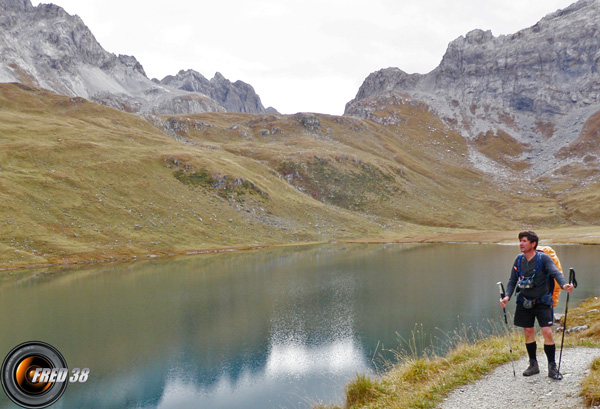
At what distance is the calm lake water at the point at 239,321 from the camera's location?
22.6 m

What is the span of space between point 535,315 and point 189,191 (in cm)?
11295

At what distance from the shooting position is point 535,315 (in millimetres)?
11266

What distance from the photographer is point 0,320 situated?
3650 centimetres

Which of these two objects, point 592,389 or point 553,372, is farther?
point 553,372

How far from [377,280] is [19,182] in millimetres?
89929

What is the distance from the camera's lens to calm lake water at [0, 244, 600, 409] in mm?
22625

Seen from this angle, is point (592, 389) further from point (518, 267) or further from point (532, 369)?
point (518, 267)

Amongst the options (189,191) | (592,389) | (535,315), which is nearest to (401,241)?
(189,191)

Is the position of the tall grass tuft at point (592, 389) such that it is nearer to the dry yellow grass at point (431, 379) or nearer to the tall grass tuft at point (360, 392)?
the dry yellow grass at point (431, 379)

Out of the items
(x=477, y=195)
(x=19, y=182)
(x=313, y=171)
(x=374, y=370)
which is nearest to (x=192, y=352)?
(x=374, y=370)

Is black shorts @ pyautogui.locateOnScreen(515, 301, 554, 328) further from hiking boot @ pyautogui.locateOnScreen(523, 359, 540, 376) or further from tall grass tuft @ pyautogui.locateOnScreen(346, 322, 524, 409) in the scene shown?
tall grass tuft @ pyautogui.locateOnScreen(346, 322, 524, 409)

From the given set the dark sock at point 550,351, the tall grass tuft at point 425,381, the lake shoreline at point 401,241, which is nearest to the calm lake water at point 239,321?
the tall grass tuft at point 425,381

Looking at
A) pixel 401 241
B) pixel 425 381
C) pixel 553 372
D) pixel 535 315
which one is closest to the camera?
pixel 553 372

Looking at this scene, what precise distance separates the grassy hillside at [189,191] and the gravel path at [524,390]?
78.1m
